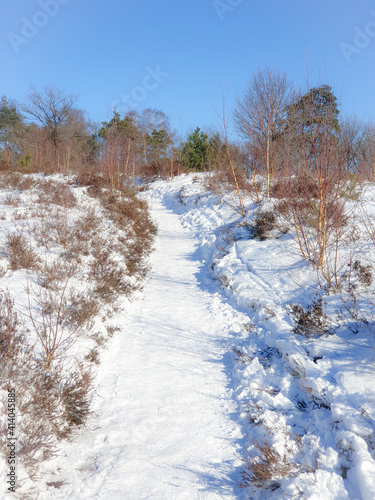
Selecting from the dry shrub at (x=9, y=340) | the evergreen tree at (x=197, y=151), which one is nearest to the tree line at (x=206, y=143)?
the evergreen tree at (x=197, y=151)

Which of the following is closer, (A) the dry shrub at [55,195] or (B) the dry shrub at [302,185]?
(B) the dry shrub at [302,185]

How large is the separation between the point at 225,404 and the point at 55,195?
11098 millimetres

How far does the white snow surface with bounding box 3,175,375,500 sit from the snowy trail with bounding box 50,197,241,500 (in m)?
0.01

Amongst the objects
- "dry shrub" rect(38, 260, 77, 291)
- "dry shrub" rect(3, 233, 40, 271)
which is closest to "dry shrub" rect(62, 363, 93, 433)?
"dry shrub" rect(38, 260, 77, 291)

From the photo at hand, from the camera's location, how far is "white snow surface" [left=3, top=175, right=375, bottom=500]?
2.25 m

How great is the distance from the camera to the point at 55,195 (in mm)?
11719

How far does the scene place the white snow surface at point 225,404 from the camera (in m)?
2.25

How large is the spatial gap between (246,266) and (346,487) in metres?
4.95

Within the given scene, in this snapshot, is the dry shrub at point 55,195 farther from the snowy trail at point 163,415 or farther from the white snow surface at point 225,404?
the snowy trail at point 163,415

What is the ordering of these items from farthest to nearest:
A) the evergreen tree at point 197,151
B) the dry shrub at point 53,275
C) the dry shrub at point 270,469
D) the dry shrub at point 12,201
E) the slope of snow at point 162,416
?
the evergreen tree at point 197,151, the dry shrub at point 12,201, the dry shrub at point 53,275, the slope of snow at point 162,416, the dry shrub at point 270,469

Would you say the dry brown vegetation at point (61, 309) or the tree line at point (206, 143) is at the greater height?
the tree line at point (206, 143)

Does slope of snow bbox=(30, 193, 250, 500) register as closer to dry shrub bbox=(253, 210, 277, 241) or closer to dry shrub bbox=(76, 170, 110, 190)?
dry shrub bbox=(253, 210, 277, 241)

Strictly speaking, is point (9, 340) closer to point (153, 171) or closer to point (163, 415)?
point (163, 415)

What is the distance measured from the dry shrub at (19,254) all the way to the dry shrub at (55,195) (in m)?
4.25
